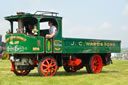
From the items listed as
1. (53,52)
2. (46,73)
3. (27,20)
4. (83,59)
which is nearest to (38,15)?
(27,20)

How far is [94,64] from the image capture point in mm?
14977

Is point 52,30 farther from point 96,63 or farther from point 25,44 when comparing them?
point 96,63

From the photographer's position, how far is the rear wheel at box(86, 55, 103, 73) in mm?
14578

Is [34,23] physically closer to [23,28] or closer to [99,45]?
[23,28]

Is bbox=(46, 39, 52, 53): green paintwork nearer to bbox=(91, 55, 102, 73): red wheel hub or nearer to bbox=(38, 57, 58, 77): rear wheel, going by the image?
bbox=(38, 57, 58, 77): rear wheel

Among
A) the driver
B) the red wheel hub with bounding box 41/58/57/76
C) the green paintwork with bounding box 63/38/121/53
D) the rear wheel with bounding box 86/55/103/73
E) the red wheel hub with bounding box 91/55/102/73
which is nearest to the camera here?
the red wheel hub with bounding box 41/58/57/76

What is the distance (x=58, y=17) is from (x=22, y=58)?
2.49m

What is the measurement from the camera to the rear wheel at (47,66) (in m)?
11.9

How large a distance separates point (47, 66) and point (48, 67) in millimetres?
62

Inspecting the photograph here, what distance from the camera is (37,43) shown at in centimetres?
1188

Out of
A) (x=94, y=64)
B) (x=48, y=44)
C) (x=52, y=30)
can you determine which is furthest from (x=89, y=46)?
(x=48, y=44)

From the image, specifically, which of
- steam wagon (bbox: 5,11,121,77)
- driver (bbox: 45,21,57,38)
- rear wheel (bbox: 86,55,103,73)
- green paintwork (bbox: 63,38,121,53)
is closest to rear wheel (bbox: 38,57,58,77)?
steam wagon (bbox: 5,11,121,77)

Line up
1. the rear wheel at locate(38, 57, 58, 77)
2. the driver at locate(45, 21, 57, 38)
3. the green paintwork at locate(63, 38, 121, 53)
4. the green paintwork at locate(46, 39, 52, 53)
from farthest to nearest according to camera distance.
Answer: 1. the green paintwork at locate(63, 38, 121, 53)
2. the driver at locate(45, 21, 57, 38)
3. the green paintwork at locate(46, 39, 52, 53)
4. the rear wheel at locate(38, 57, 58, 77)

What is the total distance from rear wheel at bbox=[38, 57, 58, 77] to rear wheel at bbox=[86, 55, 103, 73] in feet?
8.81
